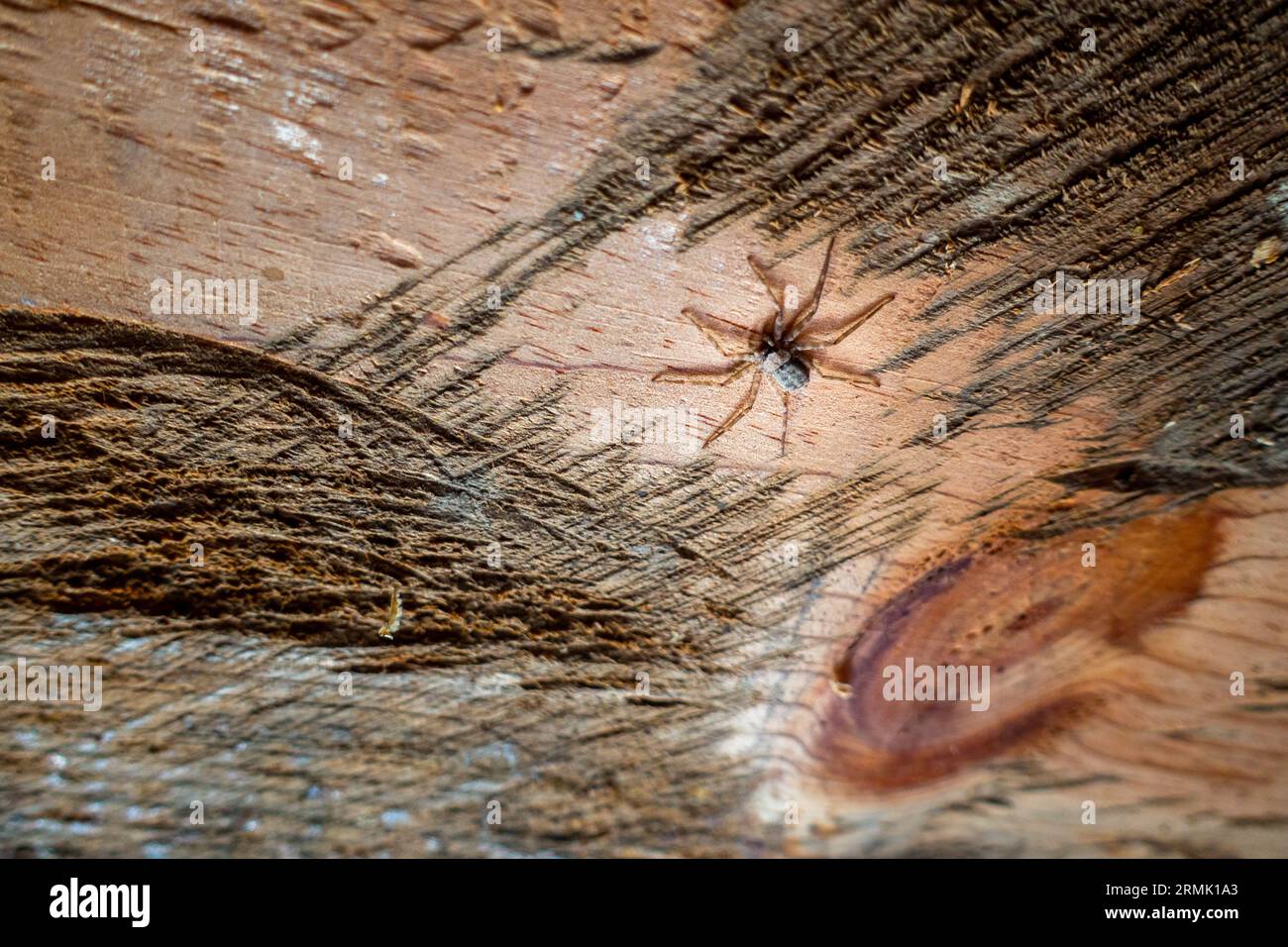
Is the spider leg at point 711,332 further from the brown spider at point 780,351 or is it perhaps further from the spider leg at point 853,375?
the spider leg at point 853,375

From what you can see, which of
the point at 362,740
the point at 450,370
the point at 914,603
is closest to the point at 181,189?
the point at 450,370

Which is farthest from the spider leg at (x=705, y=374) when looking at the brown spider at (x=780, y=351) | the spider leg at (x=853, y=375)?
the spider leg at (x=853, y=375)

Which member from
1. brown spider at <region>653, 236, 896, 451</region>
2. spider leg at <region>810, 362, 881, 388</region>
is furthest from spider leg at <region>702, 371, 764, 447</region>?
spider leg at <region>810, 362, 881, 388</region>

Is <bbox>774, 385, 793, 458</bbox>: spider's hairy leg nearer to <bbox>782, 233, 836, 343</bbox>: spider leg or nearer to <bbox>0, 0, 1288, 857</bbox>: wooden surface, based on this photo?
<bbox>0, 0, 1288, 857</bbox>: wooden surface

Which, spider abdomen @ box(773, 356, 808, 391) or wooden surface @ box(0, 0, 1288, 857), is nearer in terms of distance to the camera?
wooden surface @ box(0, 0, 1288, 857)

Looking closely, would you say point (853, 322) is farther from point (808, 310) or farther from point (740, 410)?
point (740, 410)

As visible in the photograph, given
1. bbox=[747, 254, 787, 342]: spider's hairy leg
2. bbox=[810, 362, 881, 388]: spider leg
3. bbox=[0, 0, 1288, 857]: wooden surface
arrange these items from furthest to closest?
bbox=[810, 362, 881, 388]: spider leg < bbox=[747, 254, 787, 342]: spider's hairy leg < bbox=[0, 0, 1288, 857]: wooden surface

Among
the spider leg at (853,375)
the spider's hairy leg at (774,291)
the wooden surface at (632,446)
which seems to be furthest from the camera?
the spider leg at (853,375)
